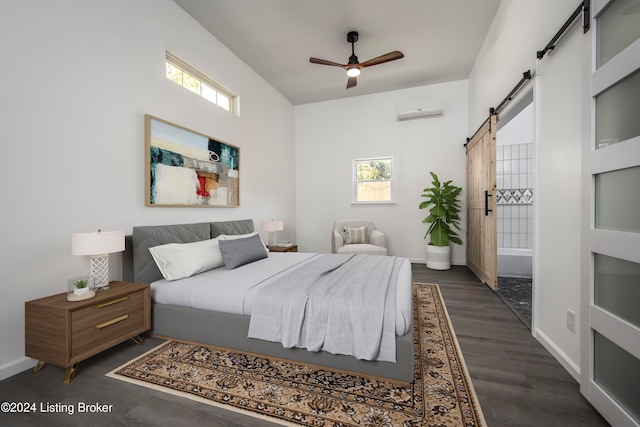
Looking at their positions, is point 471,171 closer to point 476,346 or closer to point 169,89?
point 476,346

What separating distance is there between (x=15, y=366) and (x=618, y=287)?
3469mm

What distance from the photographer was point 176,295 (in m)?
2.12

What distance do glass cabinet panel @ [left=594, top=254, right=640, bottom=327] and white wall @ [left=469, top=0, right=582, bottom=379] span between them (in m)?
0.32

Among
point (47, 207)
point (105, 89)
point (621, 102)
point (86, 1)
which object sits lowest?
point (47, 207)

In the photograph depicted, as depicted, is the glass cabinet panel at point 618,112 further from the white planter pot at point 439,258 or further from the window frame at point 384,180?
the window frame at point 384,180

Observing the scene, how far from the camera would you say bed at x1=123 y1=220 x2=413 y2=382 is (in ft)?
5.20

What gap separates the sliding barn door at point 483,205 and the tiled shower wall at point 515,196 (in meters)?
0.90

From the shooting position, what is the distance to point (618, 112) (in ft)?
4.18

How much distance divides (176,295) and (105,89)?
1.82 metres

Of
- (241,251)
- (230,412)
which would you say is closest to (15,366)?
(230,412)

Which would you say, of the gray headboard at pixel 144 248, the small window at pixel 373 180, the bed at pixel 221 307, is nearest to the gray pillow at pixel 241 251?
the bed at pixel 221 307

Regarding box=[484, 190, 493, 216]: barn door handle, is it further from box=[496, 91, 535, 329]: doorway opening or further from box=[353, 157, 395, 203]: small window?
box=[353, 157, 395, 203]: small window

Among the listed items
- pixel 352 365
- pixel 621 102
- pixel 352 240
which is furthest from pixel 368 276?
pixel 352 240

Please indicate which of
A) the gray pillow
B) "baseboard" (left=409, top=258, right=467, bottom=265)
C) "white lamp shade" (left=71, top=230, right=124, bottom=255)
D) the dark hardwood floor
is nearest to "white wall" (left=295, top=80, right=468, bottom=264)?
"baseboard" (left=409, top=258, right=467, bottom=265)
